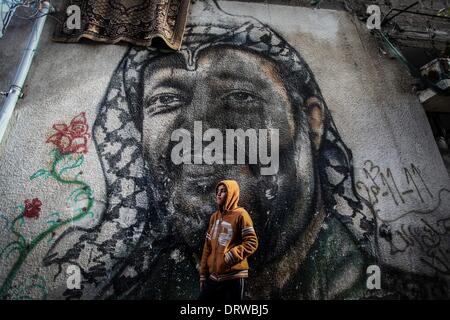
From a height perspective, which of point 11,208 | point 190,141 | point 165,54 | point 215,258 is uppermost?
point 165,54

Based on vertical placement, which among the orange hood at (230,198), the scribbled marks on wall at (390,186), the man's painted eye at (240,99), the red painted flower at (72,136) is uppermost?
the man's painted eye at (240,99)

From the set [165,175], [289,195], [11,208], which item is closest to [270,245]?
[289,195]

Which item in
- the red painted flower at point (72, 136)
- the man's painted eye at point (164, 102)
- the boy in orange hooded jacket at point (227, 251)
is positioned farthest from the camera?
the man's painted eye at point (164, 102)

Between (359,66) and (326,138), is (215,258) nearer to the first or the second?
(326,138)

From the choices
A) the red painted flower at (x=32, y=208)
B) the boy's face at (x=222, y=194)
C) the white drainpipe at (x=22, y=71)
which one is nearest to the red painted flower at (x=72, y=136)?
the white drainpipe at (x=22, y=71)

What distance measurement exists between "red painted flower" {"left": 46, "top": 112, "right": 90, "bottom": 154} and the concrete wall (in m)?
0.02

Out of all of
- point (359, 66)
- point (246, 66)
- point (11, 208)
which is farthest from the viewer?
point (359, 66)

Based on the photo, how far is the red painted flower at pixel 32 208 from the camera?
3660 mm

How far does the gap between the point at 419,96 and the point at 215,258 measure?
185 inches

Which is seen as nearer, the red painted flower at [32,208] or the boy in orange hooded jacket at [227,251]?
the boy in orange hooded jacket at [227,251]

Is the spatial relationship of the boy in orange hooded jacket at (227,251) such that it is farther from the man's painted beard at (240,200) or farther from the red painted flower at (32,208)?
the red painted flower at (32,208)

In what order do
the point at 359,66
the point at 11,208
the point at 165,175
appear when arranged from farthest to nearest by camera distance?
the point at 359,66, the point at 165,175, the point at 11,208

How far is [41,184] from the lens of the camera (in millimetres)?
3834

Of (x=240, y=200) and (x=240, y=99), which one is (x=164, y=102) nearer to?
(x=240, y=99)
